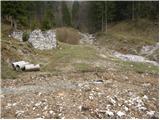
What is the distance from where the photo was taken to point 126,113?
9.98 metres

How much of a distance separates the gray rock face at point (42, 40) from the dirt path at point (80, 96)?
7.77 meters

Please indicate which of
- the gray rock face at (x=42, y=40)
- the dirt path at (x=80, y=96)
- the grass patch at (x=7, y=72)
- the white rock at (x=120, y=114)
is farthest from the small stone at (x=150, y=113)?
the gray rock face at (x=42, y=40)

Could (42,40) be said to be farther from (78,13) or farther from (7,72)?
(78,13)

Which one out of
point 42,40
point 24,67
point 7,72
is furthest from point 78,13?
point 7,72

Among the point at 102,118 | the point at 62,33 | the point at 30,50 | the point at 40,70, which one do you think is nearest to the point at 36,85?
the point at 40,70

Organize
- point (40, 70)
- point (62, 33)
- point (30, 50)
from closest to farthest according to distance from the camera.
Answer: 1. point (40, 70)
2. point (30, 50)
3. point (62, 33)

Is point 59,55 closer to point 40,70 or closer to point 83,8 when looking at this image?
point 40,70

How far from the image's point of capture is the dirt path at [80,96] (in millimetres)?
9914

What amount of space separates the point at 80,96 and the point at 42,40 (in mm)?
12633

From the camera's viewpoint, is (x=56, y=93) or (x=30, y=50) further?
(x=30, y=50)

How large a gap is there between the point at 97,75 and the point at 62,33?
56.4 ft

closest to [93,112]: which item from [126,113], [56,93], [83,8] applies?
[126,113]

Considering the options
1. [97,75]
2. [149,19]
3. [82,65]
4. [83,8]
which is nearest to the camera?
[97,75]

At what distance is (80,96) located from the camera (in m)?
11.3
